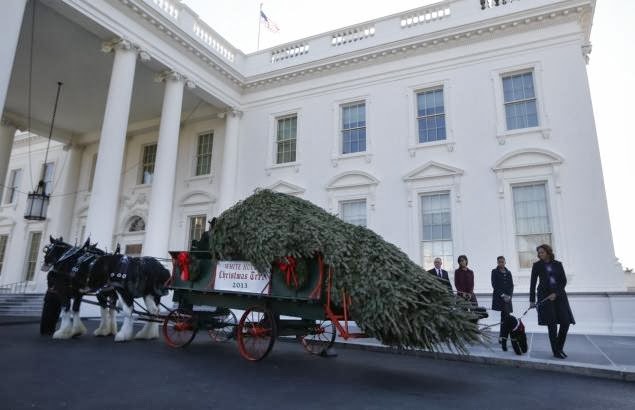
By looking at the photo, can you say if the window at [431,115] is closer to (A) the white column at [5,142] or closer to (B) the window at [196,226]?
(B) the window at [196,226]

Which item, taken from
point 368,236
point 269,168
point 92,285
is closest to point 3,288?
point 269,168

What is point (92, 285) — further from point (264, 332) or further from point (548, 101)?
point (548, 101)

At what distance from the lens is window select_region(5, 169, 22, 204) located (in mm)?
23125

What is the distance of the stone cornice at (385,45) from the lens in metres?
12.7

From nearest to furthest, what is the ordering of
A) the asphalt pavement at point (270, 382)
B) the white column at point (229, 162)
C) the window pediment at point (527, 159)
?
the asphalt pavement at point (270, 382)
the window pediment at point (527, 159)
the white column at point (229, 162)

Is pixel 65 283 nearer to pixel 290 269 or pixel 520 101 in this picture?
pixel 290 269

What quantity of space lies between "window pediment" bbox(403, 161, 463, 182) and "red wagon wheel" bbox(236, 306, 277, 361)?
892 cm

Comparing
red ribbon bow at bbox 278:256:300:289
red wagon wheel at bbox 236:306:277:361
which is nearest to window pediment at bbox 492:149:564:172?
red ribbon bow at bbox 278:256:300:289

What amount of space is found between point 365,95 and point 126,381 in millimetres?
13136

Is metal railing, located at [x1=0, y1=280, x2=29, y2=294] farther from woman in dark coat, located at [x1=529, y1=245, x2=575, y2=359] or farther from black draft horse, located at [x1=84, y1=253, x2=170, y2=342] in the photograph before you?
woman in dark coat, located at [x1=529, y1=245, x2=575, y2=359]

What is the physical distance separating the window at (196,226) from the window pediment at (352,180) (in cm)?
609

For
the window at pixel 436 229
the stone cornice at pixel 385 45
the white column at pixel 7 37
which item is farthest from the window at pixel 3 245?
the window at pixel 436 229

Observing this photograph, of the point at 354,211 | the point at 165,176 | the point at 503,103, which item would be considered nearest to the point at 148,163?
the point at 165,176

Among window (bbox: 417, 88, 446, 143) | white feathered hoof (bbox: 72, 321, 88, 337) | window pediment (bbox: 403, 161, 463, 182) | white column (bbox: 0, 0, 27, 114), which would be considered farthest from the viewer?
window (bbox: 417, 88, 446, 143)
